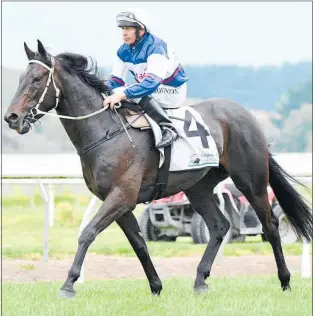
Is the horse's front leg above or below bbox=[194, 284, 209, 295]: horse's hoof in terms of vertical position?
above

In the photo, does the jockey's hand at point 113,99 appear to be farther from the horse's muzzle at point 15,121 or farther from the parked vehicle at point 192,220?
the parked vehicle at point 192,220

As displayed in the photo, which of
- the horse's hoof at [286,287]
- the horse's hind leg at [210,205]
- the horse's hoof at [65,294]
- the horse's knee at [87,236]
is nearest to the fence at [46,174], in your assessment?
the horse's hind leg at [210,205]

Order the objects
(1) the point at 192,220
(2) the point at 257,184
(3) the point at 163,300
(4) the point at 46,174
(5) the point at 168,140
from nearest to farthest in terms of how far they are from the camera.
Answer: (3) the point at 163,300 < (5) the point at 168,140 < (2) the point at 257,184 < (4) the point at 46,174 < (1) the point at 192,220

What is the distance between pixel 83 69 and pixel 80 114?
0.38m

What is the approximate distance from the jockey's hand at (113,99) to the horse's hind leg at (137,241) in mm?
861

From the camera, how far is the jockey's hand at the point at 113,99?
6801mm

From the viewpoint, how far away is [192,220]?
1175cm

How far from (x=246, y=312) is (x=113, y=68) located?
2323 mm

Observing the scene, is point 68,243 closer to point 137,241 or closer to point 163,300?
point 137,241

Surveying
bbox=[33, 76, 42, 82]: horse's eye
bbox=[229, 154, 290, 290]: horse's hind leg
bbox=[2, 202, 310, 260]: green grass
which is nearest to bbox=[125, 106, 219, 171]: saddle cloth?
bbox=[229, 154, 290, 290]: horse's hind leg

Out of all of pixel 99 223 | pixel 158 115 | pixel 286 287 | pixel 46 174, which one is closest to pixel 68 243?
pixel 46 174

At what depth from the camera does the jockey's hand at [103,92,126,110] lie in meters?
6.80

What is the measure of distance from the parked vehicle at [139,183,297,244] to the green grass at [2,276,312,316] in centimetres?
377

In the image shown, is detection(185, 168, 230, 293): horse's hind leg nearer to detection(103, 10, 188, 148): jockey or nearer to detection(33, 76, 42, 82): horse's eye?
detection(103, 10, 188, 148): jockey
